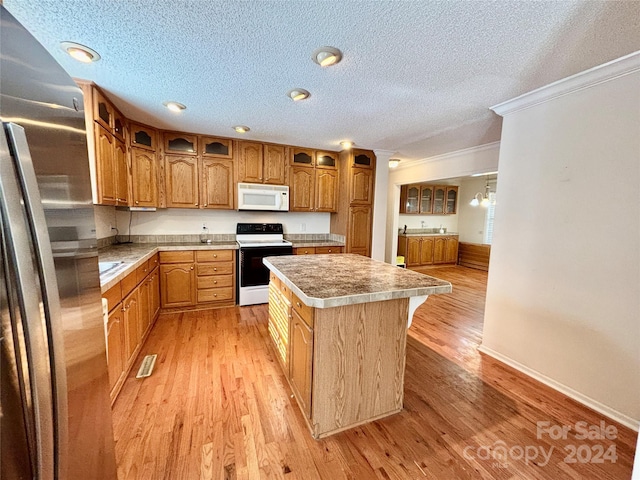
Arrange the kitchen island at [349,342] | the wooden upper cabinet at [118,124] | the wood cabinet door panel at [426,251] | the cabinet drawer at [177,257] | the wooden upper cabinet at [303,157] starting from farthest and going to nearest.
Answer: the wood cabinet door panel at [426,251]
the wooden upper cabinet at [303,157]
the cabinet drawer at [177,257]
the wooden upper cabinet at [118,124]
the kitchen island at [349,342]

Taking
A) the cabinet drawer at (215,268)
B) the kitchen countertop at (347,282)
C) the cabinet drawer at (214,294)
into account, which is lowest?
the cabinet drawer at (214,294)

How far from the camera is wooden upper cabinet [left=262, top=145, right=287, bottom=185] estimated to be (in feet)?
12.9

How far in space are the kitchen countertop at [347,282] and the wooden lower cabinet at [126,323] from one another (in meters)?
1.11

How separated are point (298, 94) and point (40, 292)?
2.20m

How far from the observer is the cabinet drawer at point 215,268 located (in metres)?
3.56

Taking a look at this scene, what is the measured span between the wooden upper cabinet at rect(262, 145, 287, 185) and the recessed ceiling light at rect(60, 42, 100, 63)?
2235mm

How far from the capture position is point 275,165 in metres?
3.97

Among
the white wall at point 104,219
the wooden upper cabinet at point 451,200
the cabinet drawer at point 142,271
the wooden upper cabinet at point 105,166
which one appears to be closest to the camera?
the wooden upper cabinet at point 105,166

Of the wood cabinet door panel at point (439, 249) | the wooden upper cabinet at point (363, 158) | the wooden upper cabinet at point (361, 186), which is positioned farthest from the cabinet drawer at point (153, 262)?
the wood cabinet door panel at point (439, 249)

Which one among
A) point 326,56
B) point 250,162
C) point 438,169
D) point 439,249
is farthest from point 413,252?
point 326,56

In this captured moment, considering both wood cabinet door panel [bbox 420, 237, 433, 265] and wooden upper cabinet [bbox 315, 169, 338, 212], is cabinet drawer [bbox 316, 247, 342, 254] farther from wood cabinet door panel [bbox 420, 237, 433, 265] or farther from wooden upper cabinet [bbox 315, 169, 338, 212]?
wood cabinet door panel [bbox 420, 237, 433, 265]

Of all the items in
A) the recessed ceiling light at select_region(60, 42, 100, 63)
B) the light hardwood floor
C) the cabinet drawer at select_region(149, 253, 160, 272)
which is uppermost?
the recessed ceiling light at select_region(60, 42, 100, 63)

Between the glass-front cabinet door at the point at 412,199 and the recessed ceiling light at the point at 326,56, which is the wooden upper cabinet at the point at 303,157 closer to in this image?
the recessed ceiling light at the point at 326,56

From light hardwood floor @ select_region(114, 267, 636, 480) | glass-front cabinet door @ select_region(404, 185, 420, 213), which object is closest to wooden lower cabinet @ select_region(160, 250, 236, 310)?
light hardwood floor @ select_region(114, 267, 636, 480)
